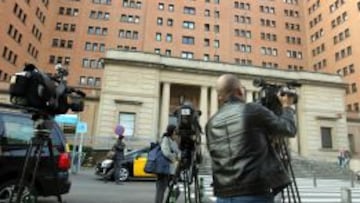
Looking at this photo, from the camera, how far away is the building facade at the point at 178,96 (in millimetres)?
31438

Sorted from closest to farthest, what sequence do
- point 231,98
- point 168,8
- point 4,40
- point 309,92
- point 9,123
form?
point 231,98, point 9,123, point 309,92, point 4,40, point 168,8

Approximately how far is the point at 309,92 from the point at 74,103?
34.9m

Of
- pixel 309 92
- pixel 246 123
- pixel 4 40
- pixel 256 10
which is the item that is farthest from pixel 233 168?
pixel 256 10

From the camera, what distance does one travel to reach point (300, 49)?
61438mm

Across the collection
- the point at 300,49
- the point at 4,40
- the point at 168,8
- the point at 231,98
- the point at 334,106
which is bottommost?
the point at 231,98

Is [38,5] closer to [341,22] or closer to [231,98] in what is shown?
[341,22]

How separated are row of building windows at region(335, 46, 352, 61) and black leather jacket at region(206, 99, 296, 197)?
2116 inches

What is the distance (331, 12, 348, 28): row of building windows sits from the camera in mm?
53069

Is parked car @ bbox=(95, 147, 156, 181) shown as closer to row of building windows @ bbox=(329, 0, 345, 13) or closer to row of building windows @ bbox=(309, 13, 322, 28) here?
row of building windows @ bbox=(329, 0, 345, 13)

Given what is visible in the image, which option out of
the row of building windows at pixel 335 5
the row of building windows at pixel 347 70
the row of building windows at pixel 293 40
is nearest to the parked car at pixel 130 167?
the row of building windows at pixel 347 70

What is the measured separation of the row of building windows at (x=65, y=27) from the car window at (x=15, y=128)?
2054 inches

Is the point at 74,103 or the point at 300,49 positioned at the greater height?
the point at 300,49

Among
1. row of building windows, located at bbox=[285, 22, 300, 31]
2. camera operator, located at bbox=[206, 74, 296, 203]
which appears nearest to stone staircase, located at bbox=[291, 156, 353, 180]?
camera operator, located at bbox=[206, 74, 296, 203]

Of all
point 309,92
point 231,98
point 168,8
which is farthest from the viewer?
point 168,8
